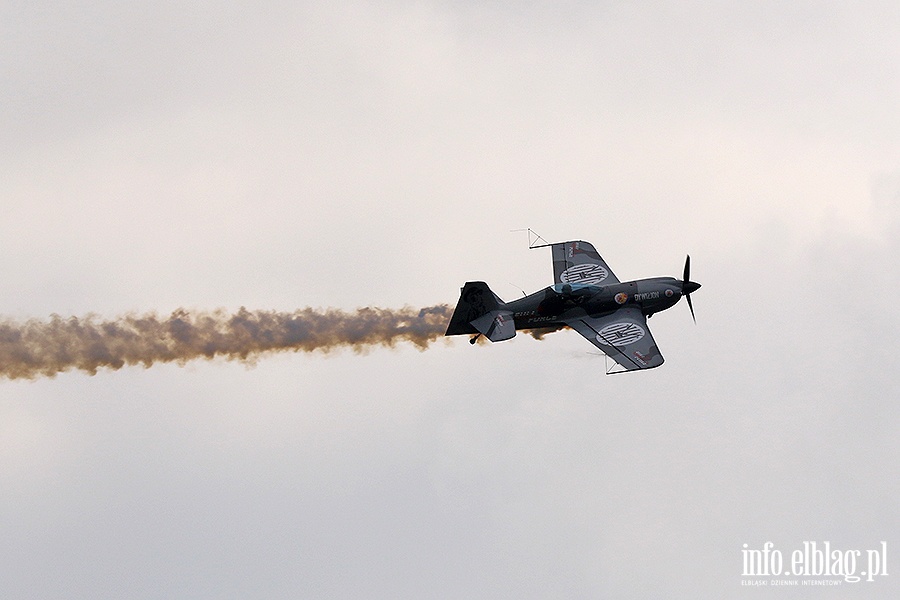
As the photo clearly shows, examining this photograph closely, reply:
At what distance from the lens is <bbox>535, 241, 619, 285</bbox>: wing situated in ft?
262

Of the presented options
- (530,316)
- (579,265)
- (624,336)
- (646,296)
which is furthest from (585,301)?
(579,265)

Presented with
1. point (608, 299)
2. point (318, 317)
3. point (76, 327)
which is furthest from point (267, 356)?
point (608, 299)

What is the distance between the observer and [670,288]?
78.4 m

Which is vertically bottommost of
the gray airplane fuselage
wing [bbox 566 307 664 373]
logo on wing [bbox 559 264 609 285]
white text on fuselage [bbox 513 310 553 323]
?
wing [bbox 566 307 664 373]

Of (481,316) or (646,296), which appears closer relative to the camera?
(481,316)

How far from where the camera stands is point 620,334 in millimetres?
75750

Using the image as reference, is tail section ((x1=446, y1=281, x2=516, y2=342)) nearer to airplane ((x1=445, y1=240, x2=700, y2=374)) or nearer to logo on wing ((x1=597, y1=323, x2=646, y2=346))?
airplane ((x1=445, y1=240, x2=700, y2=374))

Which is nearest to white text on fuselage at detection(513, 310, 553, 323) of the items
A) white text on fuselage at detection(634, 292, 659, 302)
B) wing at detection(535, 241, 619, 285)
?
wing at detection(535, 241, 619, 285)

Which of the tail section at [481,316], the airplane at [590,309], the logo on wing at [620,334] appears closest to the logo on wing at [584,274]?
the airplane at [590,309]

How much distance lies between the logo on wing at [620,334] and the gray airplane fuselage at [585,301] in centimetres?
112

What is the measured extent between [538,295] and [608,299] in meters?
3.38

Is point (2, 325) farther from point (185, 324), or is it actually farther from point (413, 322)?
point (413, 322)

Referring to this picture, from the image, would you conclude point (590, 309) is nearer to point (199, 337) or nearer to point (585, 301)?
point (585, 301)

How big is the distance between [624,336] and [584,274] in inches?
217
